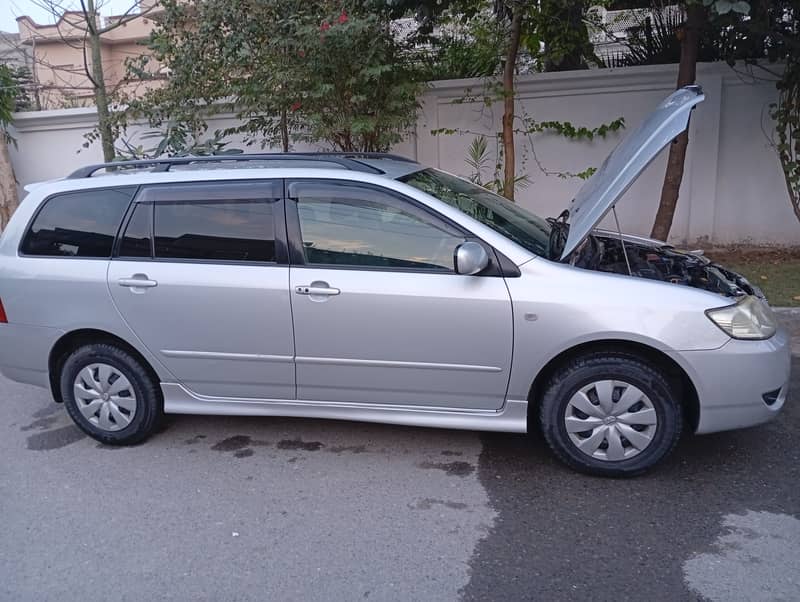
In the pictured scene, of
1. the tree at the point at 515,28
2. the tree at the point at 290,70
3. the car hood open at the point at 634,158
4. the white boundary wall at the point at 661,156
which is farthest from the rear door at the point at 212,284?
the white boundary wall at the point at 661,156

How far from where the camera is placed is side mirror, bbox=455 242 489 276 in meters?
3.59

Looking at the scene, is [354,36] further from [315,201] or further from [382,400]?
[382,400]

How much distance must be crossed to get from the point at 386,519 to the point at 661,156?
703 cm

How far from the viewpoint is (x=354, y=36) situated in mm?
7262

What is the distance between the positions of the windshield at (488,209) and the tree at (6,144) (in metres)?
7.88

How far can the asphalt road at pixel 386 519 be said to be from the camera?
3.02m

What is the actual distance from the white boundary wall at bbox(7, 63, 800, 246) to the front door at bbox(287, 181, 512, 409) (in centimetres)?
545

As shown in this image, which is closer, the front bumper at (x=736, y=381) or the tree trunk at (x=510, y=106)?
the front bumper at (x=736, y=381)

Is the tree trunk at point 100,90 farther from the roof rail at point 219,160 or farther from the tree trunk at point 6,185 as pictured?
the roof rail at point 219,160

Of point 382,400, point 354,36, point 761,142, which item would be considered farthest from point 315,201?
point 761,142

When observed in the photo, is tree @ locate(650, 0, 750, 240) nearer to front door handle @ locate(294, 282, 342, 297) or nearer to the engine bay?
the engine bay

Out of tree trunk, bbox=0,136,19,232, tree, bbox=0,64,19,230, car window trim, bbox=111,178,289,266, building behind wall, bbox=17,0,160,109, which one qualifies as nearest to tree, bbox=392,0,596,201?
car window trim, bbox=111,178,289,266

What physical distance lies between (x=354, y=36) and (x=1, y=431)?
4.94 metres

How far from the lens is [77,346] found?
14.7 feet
